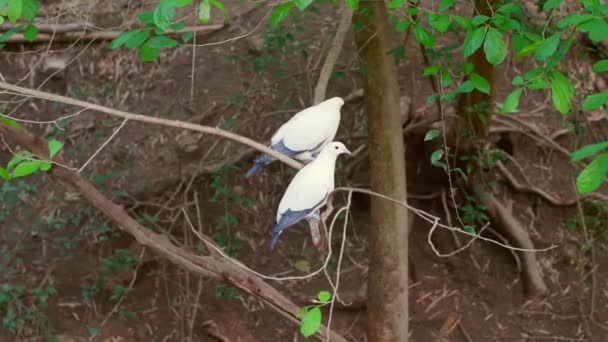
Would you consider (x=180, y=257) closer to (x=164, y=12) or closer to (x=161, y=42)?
(x=161, y=42)

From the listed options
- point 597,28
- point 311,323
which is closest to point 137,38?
point 311,323

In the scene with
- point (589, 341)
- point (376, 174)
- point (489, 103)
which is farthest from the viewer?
point (589, 341)

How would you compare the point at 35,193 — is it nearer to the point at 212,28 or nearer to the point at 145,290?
the point at 145,290

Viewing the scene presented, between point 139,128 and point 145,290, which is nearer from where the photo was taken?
point 145,290

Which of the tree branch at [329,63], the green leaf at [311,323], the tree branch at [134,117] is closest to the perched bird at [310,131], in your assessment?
the tree branch at [134,117]

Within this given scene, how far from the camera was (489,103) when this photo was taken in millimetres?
3348

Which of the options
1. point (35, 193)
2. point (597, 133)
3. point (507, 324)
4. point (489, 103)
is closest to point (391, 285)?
point (489, 103)

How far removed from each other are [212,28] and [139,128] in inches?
31.4

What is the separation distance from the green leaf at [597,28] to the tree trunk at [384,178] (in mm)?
1077

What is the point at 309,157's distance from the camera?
235 cm

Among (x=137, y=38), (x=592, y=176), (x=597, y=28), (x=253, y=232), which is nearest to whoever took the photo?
(x=592, y=176)

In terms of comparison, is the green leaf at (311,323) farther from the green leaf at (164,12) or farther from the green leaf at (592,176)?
the green leaf at (164,12)

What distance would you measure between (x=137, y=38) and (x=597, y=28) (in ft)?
4.17

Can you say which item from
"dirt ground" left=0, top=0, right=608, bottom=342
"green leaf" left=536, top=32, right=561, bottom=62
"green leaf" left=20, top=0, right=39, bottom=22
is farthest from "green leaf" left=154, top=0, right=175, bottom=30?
"dirt ground" left=0, top=0, right=608, bottom=342
